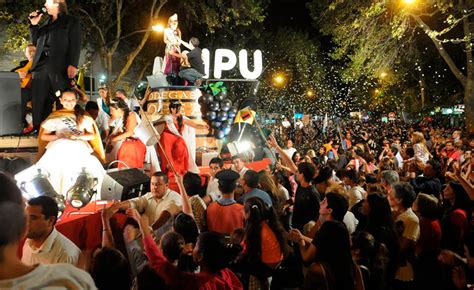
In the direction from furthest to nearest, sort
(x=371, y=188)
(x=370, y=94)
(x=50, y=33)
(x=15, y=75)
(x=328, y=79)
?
(x=370, y=94) → (x=328, y=79) → (x=15, y=75) → (x=50, y=33) → (x=371, y=188)

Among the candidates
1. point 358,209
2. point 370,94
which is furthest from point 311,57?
A: point 358,209

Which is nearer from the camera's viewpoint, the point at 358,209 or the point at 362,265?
the point at 362,265

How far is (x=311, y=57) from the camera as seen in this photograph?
3875 centimetres

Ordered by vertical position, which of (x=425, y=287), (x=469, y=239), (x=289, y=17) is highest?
(x=289, y=17)

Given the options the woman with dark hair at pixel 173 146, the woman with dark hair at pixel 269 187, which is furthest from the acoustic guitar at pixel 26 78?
the woman with dark hair at pixel 269 187

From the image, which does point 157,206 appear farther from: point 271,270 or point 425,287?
point 425,287

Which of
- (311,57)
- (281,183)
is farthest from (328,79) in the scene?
(281,183)

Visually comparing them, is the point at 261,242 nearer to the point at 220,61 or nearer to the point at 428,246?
the point at 428,246

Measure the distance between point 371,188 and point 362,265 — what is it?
2.61 metres

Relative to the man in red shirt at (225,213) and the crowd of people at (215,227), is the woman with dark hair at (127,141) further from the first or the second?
the man in red shirt at (225,213)

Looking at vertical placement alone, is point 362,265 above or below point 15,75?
below

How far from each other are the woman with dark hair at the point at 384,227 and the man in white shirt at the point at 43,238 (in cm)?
281

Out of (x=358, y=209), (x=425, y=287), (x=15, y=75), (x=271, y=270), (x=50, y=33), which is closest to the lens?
(x=271, y=270)

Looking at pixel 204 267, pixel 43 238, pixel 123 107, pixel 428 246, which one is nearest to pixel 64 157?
pixel 123 107
